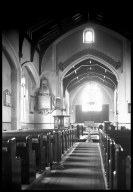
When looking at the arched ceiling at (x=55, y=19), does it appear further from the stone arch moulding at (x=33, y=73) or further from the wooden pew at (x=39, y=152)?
the wooden pew at (x=39, y=152)

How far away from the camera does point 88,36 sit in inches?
734

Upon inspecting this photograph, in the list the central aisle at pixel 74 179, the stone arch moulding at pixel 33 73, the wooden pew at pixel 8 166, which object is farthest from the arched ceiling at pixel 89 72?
the wooden pew at pixel 8 166

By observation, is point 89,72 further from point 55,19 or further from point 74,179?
point 74,179

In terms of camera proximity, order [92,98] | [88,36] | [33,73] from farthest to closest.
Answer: [92,98]
[88,36]
[33,73]

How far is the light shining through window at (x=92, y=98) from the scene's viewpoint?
3135 centimetres

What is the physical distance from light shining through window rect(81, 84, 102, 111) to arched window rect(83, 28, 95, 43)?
42.6 ft

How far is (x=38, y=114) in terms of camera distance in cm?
1797

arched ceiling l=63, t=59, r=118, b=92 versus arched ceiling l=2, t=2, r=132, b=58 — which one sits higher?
arched ceiling l=2, t=2, r=132, b=58

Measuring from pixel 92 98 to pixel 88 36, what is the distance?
13.5m

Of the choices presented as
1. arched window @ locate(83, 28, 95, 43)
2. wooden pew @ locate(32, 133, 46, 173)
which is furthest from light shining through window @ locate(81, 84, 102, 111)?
wooden pew @ locate(32, 133, 46, 173)

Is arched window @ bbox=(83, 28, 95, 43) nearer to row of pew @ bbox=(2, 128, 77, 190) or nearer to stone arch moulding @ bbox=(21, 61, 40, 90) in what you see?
stone arch moulding @ bbox=(21, 61, 40, 90)

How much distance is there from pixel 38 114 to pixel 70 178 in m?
12.6

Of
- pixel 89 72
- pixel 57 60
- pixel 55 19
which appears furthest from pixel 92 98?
pixel 55 19

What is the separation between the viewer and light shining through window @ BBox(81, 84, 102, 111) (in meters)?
31.4
